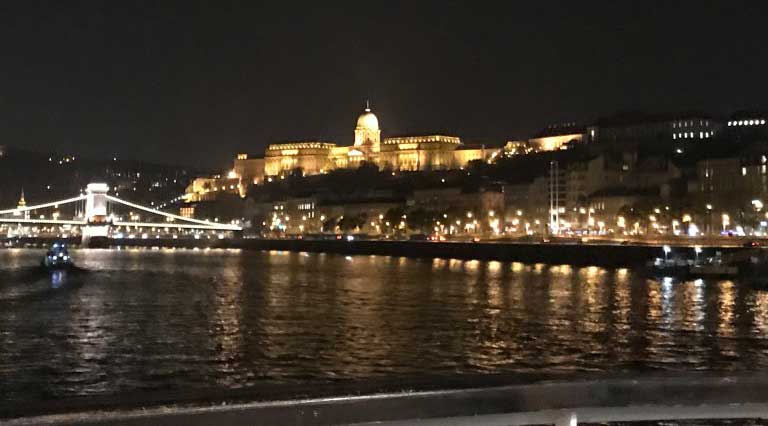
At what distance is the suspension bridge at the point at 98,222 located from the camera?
99.8m

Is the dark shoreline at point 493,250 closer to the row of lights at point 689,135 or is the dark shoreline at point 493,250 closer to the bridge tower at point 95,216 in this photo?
the bridge tower at point 95,216

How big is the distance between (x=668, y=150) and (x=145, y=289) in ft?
236

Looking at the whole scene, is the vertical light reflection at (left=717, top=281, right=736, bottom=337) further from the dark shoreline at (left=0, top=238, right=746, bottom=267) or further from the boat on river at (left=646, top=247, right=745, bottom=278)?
the dark shoreline at (left=0, top=238, right=746, bottom=267)

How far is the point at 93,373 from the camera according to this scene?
41.5ft

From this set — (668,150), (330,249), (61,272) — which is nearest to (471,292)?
(61,272)

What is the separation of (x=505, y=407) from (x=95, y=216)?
336 ft

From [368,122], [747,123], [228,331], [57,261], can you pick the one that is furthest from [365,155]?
[228,331]

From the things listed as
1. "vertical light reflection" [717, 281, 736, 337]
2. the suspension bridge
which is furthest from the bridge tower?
"vertical light reflection" [717, 281, 736, 337]

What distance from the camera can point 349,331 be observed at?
18109 mm

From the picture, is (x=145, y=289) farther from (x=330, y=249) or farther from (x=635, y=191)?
(x=635, y=191)

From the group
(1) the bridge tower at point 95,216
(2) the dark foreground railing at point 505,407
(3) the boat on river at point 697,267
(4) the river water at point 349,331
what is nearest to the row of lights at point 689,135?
(1) the bridge tower at point 95,216

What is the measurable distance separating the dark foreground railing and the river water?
66 centimetres

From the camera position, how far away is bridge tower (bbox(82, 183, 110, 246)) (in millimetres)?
100125

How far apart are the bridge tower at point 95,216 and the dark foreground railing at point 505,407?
328 ft
